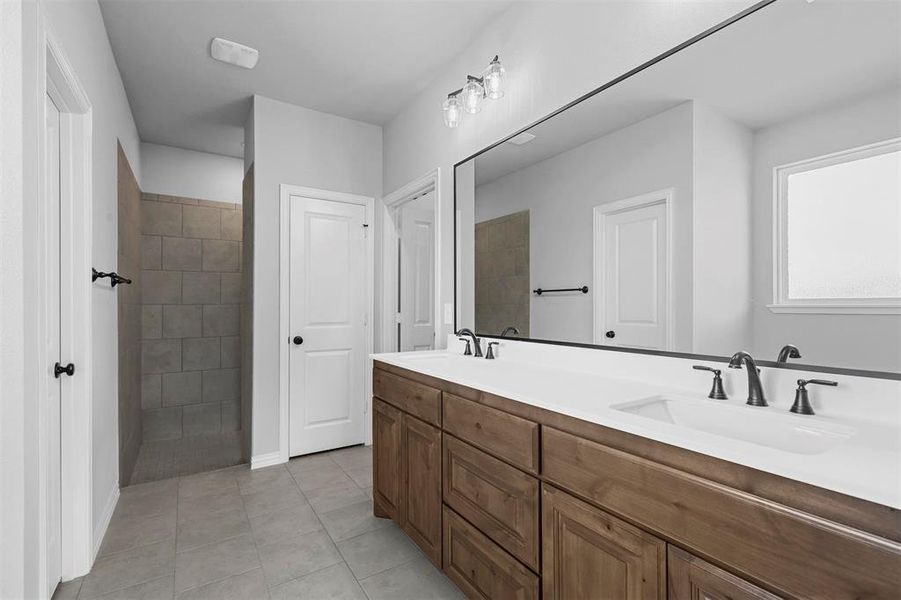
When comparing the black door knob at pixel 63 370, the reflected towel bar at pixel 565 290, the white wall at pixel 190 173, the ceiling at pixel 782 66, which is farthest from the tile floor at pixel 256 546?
the white wall at pixel 190 173

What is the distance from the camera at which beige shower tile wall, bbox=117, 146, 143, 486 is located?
2758 millimetres

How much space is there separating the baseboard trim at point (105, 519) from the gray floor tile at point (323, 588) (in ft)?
3.14

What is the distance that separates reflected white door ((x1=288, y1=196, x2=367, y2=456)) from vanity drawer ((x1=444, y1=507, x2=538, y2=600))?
6.43ft

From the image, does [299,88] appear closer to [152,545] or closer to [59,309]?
[59,309]

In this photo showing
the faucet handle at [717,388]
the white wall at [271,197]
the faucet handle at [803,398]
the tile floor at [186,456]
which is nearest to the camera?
the faucet handle at [803,398]

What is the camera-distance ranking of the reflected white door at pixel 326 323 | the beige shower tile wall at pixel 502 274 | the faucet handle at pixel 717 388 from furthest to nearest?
the reflected white door at pixel 326 323, the beige shower tile wall at pixel 502 274, the faucet handle at pixel 717 388

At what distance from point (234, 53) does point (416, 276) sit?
189 centimetres

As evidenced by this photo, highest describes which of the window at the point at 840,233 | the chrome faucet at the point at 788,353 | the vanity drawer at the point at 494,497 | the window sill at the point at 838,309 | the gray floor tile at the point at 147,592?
the window at the point at 840,233

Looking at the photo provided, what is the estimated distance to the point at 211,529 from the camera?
2.25m

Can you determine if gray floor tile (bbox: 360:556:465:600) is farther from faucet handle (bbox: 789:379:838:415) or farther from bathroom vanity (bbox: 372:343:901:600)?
faucet handle (bbox: 789:379:838:415)

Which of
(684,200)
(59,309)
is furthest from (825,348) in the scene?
(59,309)

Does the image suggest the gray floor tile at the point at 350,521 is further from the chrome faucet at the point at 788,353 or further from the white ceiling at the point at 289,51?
the white ceiling at the point at 289,51

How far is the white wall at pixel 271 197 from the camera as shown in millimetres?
3152

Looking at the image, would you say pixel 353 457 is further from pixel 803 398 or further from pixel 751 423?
pixel 803 398
